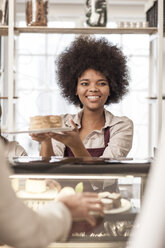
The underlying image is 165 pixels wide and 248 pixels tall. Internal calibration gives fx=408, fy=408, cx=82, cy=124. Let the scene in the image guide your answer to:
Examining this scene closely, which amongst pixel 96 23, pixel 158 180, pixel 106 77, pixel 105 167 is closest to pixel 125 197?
pixel 105 167

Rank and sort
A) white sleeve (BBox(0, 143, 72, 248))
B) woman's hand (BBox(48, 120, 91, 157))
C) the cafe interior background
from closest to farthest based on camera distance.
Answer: white sleeve (BBox(0, 143, 72, 248))
woman's hand (BBox(48, 120, 91, 157))
the cafe interior background

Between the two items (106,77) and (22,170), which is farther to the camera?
(106,77)

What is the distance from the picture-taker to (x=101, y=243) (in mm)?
1179

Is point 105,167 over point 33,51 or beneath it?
beneath

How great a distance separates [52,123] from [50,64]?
2679 millimetres

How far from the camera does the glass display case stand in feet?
3.48

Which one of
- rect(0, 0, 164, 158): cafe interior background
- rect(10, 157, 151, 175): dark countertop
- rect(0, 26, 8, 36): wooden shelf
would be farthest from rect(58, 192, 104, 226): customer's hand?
rect(0, 0, 164, 158): cafe interior background

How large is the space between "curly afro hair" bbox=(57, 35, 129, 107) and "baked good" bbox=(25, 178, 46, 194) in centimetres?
127

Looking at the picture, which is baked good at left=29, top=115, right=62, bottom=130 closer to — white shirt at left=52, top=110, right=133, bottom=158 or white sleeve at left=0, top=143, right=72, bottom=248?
white shirt at left=52, top=110, right=133, bottom=158

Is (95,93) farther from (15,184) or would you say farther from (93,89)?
(15,184)

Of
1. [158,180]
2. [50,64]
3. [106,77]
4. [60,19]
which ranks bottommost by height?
[158,180]

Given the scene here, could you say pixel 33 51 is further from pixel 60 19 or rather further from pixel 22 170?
pixel 22 170

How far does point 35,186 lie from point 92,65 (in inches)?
52.1

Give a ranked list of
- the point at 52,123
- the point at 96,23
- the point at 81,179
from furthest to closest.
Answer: the point at 96,23, the point at 52,123, the point at 81,179
